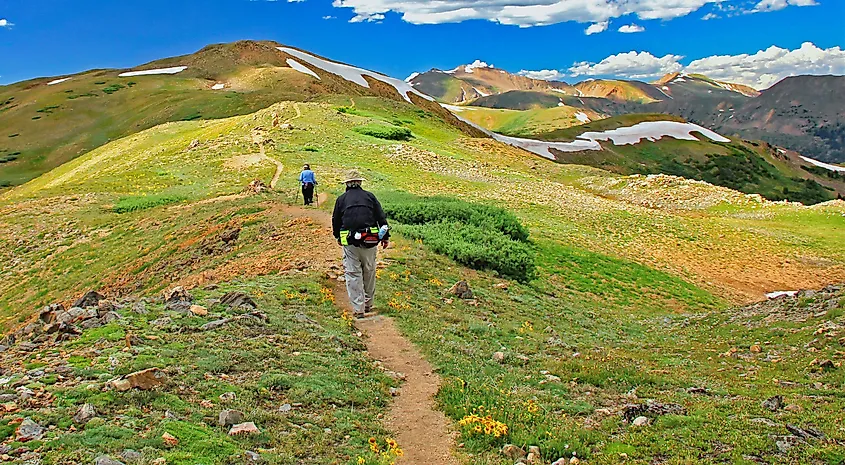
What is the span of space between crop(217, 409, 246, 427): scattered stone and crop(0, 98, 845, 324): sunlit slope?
33.1ft

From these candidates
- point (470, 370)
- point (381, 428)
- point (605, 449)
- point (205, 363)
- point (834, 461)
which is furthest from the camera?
point (470, 370)

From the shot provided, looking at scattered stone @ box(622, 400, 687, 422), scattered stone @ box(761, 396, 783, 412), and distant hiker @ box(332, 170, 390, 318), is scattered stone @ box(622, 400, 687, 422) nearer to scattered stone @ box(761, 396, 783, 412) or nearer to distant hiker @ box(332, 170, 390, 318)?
scattered stone @ box(761, 396, 783, 412)

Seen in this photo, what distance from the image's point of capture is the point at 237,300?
10781 mm

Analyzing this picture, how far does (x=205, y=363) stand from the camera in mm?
7926

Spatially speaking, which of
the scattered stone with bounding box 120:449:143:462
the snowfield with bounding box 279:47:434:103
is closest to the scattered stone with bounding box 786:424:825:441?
the scattered stone with bounding box 120:449:143:462

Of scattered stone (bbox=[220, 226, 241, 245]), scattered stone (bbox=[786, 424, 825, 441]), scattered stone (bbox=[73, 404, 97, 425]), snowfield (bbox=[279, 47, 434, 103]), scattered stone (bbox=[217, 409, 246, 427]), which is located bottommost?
scattered stone (bbox=[786, 424, 825, 441])

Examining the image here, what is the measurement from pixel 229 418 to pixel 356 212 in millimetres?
5922

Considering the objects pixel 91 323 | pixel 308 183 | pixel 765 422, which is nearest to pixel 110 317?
pixel 91 323

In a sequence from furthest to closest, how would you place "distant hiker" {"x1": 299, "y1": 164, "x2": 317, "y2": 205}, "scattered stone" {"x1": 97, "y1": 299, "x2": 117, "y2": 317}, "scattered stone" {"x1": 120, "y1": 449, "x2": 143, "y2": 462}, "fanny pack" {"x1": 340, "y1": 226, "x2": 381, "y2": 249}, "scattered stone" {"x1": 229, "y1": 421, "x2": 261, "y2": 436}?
1. "distant hiker" {"x1": 299, "y1": 164, "x2": 317, "y2": 205}
2. "fanny pack" {"x1": 340, "y1": 226, "x2": 381, "y2": 249}
3. "scattered stone" {"x1": 97, "y1": 299, "x2": 117, "y2": 317}
4. "scattered stone" {"x1": 229, "y1": 421, "x2": 261, "y2": 436}
5. "scattered stone" {"x1": 120, "y1": 449, "x2": 143, "y2": 462}

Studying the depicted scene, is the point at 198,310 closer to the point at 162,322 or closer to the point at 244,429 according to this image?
the point at 162,322

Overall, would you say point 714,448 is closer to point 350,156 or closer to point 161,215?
point 161,215

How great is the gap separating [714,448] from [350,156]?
116 ft

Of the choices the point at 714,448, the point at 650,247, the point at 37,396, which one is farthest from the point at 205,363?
the point at 650,247

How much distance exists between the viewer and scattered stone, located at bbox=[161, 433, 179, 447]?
5.66 meters
